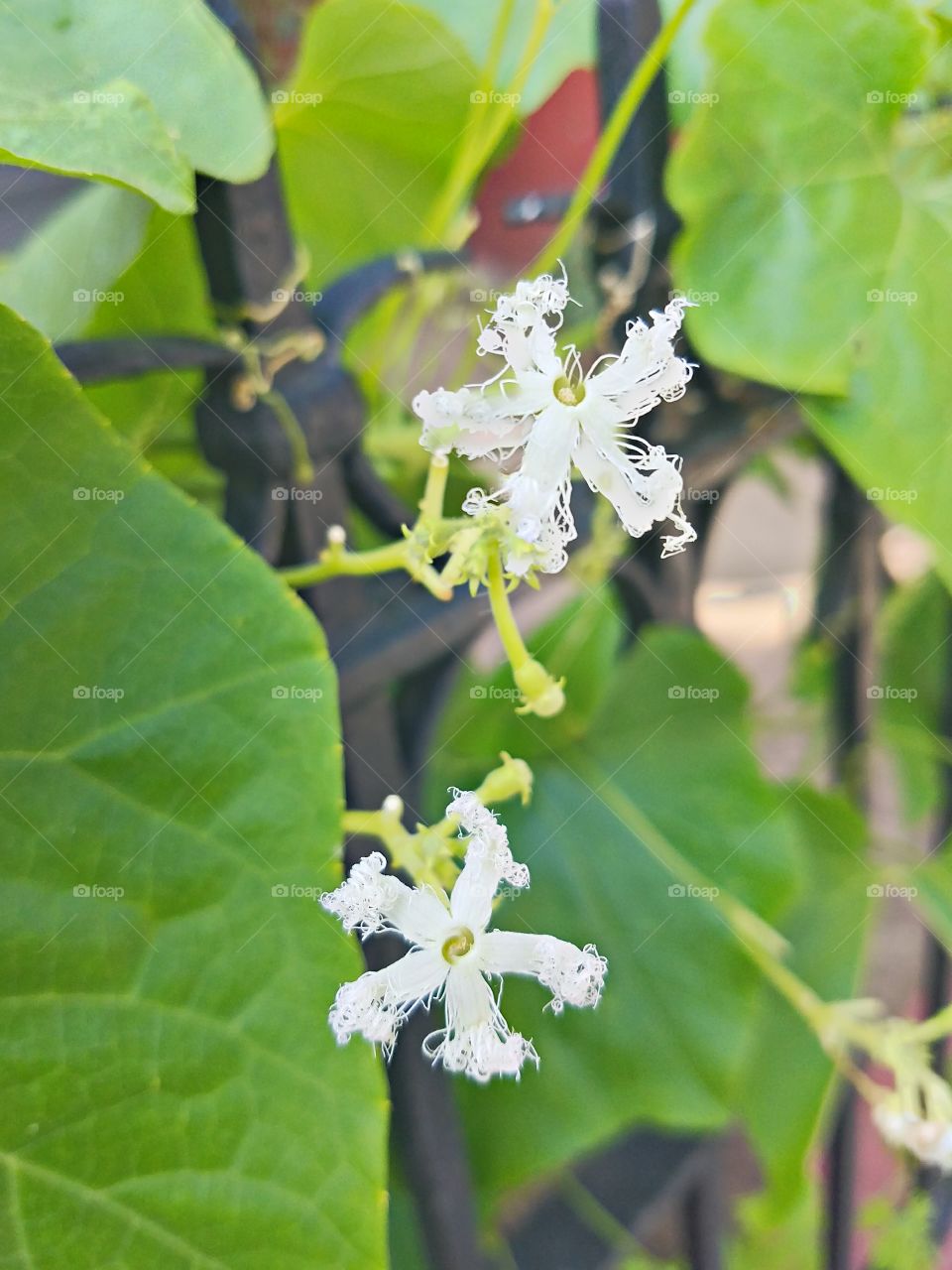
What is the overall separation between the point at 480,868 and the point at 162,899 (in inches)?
3.7

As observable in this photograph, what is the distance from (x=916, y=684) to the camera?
2.21 ft

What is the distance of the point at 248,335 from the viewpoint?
32 centimetres

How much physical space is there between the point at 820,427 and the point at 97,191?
0.98ft

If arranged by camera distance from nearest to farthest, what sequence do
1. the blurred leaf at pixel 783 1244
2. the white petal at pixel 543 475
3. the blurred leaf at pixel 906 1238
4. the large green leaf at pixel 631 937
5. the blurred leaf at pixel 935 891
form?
the white petal at pixel 543 475
the large green leaf at pixel 631 937
the blurred leaf at pixel 935 891
the blurred leaf at pixel 906 1238
the blurred leaf at pixel 783 1244

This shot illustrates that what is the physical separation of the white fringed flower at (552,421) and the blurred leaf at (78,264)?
18cm

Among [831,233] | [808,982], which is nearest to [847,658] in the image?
[808,982]

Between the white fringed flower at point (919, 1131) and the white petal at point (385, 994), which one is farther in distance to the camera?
the white fringed flower at point (919, 1131)

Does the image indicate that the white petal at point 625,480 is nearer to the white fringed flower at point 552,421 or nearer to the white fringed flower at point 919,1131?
the white fringed flower at point 552,421

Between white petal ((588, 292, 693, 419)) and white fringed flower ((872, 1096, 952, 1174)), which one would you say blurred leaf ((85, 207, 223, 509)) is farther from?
white fringed flower ((872, 1096, 952, 1174))

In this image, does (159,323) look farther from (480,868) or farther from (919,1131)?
(919,1131)

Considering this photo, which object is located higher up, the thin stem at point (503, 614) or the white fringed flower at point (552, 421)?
the white fringed flower at point (552, 421)

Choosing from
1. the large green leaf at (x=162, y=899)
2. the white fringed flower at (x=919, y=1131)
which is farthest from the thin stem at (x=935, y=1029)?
the large green leaf at (x=162, y=899)

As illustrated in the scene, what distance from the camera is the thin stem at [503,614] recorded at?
9.3 inches

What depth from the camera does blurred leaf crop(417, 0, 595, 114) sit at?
462 mm
